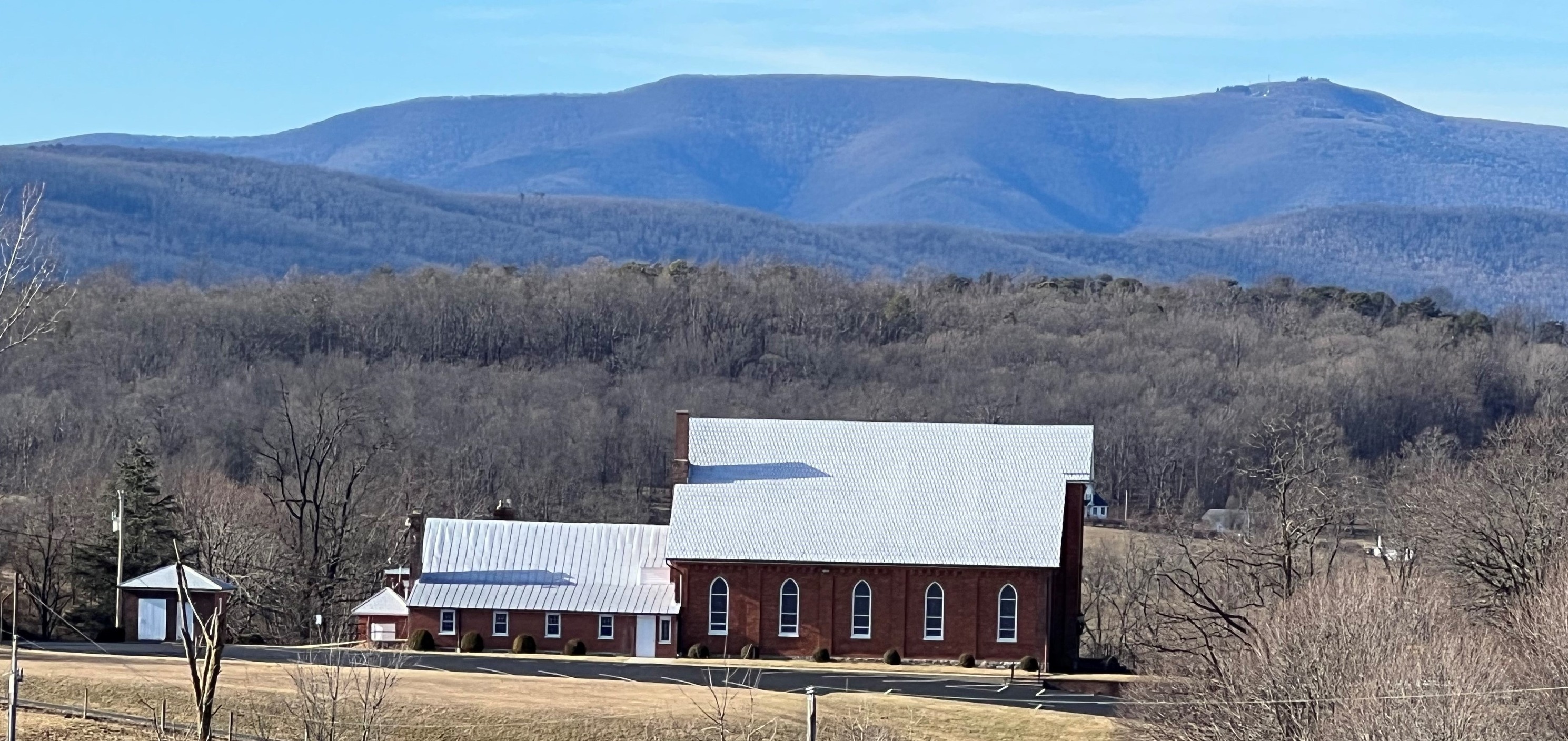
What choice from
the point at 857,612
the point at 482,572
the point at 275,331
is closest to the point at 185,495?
the point at 482,572

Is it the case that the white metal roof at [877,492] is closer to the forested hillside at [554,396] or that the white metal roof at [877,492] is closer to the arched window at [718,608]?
the arched window at [718,608]

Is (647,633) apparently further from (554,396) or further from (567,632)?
(554,396)

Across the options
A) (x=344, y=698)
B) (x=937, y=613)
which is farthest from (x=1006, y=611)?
(x=344, y=698)

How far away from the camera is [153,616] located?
73.6 m

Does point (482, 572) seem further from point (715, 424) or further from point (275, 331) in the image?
point (275, 331)

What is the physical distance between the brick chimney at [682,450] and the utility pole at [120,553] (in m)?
18.3

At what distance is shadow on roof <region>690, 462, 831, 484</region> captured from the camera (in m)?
78.2

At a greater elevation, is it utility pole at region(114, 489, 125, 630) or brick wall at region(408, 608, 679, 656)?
utility pole at region(114, 489, 125, 630)

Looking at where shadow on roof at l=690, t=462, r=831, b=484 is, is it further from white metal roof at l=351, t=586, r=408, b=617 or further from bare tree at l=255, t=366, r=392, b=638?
bare tree at l=255, t=366, r=392, b=638

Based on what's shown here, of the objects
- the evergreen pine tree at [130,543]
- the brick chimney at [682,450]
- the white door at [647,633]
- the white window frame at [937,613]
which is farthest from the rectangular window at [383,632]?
the white window frame at [937,613]

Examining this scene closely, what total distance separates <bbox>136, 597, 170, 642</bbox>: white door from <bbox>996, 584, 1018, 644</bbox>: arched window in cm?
2606

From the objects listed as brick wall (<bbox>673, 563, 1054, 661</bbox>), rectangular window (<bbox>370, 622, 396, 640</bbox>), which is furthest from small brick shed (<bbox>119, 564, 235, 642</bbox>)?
brick wall (<bbox>673, 563, 1054, 661</bbox>)

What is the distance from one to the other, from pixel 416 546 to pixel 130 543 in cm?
1194

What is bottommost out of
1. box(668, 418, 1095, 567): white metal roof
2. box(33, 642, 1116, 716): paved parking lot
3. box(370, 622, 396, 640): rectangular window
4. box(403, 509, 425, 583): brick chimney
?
box(370, 622, 396, 640): rectangular window
